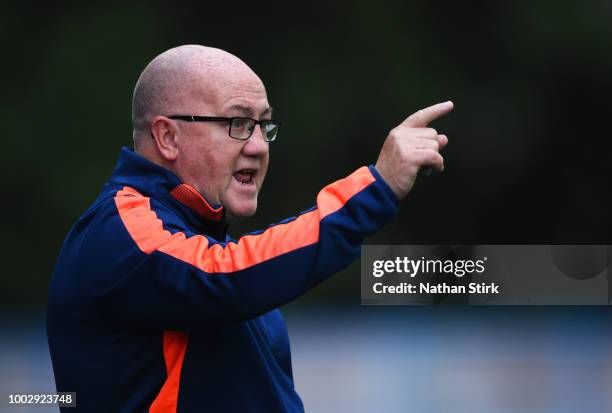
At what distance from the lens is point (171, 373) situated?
175 cm

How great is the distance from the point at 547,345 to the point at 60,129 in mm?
4312

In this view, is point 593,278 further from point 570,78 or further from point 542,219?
point 570,78

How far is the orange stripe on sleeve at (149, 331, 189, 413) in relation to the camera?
5.72 ft

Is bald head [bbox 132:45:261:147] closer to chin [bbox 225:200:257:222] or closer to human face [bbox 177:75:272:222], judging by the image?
human face [bbox 177:75:272:222]

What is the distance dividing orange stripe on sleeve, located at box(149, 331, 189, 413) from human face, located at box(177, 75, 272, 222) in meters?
0.34

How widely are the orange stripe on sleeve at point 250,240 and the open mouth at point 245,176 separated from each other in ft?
0.96

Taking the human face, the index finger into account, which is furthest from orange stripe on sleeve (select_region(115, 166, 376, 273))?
the human face

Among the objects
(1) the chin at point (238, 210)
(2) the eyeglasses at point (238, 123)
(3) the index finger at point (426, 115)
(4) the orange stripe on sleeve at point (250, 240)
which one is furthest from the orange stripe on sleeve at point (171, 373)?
(3) the index finger at point (426, 115)

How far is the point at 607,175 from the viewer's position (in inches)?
333

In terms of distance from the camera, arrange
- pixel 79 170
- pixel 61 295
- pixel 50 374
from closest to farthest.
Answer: pixel 61 295, pixel 50 374, pixel 79 170

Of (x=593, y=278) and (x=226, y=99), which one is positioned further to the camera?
(x=593, y=278)

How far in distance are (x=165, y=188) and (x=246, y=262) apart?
13.4 inches

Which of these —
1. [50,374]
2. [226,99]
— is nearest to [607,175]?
[50,374]

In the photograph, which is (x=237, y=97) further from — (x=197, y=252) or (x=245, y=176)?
(x=197, y=252)
